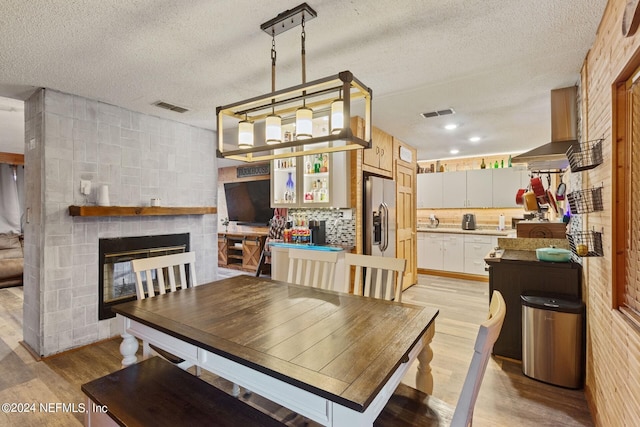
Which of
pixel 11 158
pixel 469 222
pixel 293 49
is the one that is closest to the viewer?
pixel 293 49

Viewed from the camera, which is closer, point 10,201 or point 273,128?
point 273,128

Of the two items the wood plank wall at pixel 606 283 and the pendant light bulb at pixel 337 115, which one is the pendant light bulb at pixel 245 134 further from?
the wood plank wall at pixel 606 283

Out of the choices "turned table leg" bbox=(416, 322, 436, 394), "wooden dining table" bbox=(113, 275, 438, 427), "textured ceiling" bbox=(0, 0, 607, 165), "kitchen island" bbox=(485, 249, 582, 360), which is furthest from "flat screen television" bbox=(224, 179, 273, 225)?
"turned table leg" bbox=(416, 322, 436, 394)

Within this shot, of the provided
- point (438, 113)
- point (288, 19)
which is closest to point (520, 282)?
point (438, 113)

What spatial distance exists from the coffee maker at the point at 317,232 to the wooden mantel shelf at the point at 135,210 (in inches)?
54.5

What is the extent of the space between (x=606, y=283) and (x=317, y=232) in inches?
110

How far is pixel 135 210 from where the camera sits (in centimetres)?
330

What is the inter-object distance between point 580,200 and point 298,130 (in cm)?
199

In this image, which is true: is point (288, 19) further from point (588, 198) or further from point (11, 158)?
point (11, 158)

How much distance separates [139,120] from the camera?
11.6ft

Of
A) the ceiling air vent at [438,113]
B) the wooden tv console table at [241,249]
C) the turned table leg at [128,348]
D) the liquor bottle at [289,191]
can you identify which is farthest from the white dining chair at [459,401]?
the wooden tv console table at [241,249]

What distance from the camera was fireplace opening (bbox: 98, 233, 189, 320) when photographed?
10.6ft

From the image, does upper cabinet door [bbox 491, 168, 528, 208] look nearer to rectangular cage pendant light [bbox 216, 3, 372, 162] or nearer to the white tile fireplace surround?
rectangular cage pendant light [bbox 216, 3, 372, 162]

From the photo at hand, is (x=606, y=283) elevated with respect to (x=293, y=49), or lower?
lower
